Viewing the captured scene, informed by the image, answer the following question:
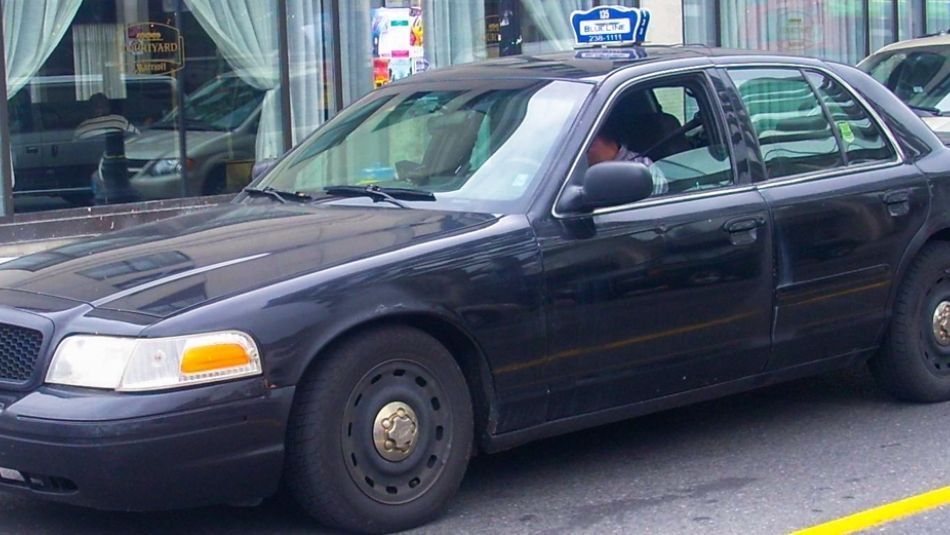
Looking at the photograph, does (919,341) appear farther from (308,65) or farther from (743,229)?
(308,65)

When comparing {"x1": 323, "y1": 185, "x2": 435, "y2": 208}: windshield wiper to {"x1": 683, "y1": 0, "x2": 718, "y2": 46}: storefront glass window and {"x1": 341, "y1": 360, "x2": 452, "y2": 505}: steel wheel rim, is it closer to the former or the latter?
{"x1": 341, "y1": 360, "x2": 452, "y2": 505}: steel wheel rim

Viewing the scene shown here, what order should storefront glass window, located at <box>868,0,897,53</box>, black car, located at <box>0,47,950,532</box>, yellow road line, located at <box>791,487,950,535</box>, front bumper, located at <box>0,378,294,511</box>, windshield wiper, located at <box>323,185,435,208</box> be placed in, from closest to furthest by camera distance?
front bumper, located at <box>0,378,294,511</box> → black car, located at <box>0,47,950,532</box> → yellow road line, located at <box>791,487,950,535</box> → windshield wiper, located at <box>323,185,435,208</box> → storefront glass window, located at <box>868,0,897,53</box>

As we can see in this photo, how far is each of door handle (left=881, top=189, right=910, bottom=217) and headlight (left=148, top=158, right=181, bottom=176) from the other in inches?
253

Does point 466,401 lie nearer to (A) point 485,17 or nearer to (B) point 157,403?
(B) point 157,403

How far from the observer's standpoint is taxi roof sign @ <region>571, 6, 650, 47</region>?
666cm

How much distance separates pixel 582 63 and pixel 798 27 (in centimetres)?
1059

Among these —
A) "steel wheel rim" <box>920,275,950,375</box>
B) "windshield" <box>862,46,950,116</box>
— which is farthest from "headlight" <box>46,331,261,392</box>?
"windshield" <box>862,46,950,116</box>

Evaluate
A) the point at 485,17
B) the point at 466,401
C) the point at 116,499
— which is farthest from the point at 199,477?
the point at 485,17

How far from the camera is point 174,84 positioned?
1109 centimetres

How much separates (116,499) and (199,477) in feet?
0.85

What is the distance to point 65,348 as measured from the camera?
446cm

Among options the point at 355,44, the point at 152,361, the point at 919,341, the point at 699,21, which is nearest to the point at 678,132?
the point at 919,341

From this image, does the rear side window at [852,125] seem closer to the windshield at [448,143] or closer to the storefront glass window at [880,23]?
the windshield at [448,143]

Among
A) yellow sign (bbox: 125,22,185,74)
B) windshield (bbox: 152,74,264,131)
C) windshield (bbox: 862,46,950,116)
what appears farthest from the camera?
windshield (bbox: 862,46,950,116)
